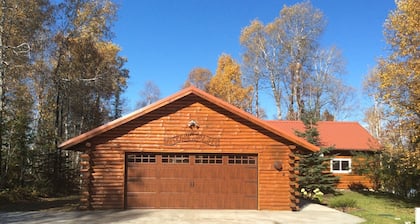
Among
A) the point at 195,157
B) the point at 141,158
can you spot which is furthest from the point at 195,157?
the point at 141,158

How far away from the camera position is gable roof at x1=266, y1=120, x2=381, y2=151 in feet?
80.7

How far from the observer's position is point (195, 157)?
46.6 ft

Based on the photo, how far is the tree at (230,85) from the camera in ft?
114

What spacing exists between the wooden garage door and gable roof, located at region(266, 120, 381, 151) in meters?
10.2

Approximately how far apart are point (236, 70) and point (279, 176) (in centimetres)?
2175

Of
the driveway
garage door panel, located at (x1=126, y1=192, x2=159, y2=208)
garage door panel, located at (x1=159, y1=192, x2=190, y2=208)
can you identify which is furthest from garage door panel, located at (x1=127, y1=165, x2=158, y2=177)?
the driveway

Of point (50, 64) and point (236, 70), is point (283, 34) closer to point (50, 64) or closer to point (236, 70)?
point (236, 70)

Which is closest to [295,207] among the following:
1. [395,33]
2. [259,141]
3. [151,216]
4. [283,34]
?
[259,141]

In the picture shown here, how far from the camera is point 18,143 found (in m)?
18.4

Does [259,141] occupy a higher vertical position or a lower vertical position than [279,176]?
higher

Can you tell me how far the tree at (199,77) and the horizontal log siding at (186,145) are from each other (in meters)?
27.8

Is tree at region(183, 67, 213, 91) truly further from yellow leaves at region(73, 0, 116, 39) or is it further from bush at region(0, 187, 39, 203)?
bush at region(0, 187, 39, 203)

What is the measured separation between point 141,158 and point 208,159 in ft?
8.09

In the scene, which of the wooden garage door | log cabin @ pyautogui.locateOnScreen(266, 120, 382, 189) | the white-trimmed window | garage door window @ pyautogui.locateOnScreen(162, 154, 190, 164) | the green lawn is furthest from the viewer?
the white-trimmed window
